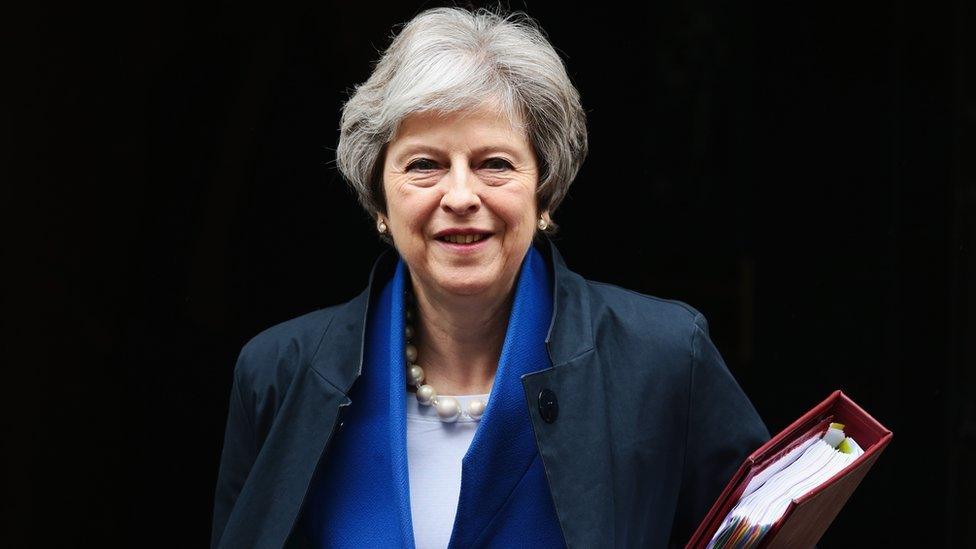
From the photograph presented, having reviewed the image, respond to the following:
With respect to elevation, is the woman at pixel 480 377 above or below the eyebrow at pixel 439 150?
below

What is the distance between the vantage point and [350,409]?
7.39 feet

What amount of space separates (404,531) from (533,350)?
431 millimetres

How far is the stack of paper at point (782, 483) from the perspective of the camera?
1817 millimetres

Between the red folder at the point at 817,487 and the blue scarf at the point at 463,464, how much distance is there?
34 cm

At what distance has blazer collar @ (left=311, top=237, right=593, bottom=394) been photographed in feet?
7.18

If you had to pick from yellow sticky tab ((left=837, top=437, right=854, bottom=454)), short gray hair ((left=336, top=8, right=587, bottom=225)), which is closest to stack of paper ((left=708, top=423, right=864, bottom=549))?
yellow sticky tab ((left=837, top=437, right=854, bottom=454))

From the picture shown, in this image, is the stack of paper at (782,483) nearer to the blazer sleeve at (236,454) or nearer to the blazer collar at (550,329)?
the blazer collar at (550,329)

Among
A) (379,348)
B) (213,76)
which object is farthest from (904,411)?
(213,76)

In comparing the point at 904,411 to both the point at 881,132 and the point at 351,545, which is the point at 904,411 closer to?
the point at 881,132

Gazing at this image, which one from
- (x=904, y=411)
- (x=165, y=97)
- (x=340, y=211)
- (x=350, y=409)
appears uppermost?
(x=165, y=97)

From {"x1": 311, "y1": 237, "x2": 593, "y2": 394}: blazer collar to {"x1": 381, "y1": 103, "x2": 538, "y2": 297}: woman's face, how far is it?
0.17 m

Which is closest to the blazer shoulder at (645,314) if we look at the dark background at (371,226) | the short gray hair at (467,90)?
the short gray hair at (467,90)

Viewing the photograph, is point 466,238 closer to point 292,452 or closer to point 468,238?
point 468,238

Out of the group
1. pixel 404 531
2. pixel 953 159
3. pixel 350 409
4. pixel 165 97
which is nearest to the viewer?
pixel 404 531
